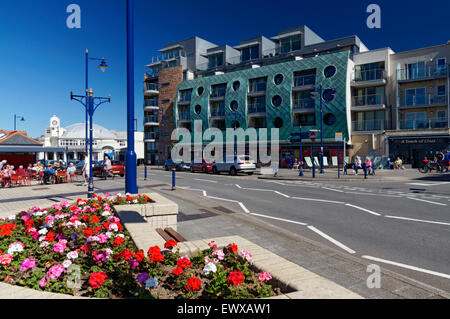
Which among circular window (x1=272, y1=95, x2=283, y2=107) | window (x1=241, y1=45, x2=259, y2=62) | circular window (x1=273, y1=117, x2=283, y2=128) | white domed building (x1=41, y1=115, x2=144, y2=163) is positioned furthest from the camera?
white domed building (x1=41, y1=115, x2=144, y2=163)

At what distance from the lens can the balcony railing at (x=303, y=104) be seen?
38.0m

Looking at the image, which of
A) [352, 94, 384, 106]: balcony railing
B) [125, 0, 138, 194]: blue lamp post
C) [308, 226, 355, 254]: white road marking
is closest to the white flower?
[308, 226, 355, 254]: white road marking

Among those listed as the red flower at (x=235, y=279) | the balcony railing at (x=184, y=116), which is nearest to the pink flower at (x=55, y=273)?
the red flower at (x=235, y=279)

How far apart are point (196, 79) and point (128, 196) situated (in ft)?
153

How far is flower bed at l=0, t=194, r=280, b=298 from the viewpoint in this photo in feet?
9.12

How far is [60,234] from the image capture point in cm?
440

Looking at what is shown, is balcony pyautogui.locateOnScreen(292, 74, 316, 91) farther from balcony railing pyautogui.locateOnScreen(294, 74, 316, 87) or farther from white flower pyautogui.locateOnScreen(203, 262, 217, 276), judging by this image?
white flower pyautogui.locateOnScreen(203, 262, 217, 276)

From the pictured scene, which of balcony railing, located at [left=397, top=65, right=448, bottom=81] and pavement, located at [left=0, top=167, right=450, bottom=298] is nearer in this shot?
pavement, located at [left=0, top=167, right=450, bottom=298]

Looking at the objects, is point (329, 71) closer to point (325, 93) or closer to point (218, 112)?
point (325, 93)

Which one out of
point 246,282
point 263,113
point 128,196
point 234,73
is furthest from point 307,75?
point 246,282

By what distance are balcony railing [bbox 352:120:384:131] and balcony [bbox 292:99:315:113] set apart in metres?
5.47

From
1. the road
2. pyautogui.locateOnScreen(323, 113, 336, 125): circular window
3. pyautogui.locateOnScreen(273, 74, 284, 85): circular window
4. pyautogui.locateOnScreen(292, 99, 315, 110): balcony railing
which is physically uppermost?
pyautogui.locateOnScreen(273, 74, 284, 85): circular window

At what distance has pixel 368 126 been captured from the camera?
1382 inches
